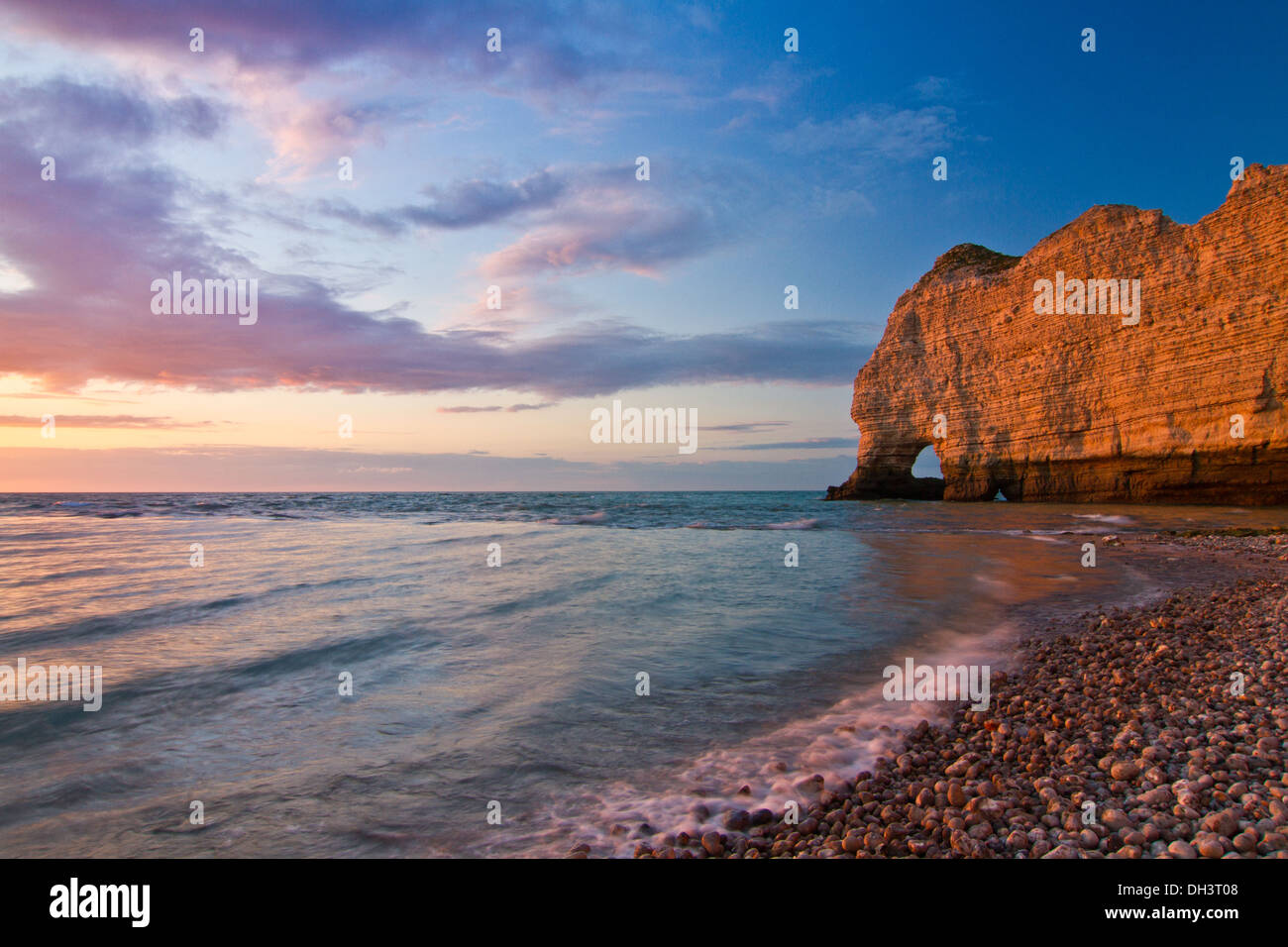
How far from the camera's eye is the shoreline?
3.13 m

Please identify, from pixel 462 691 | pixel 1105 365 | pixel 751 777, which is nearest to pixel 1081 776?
pixel 751 777

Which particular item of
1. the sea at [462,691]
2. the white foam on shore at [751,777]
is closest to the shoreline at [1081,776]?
the white foam on shore at [751,777]

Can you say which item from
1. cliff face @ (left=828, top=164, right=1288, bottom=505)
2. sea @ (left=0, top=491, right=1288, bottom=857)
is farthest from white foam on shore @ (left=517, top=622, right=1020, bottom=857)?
cliff face @ (left=828, top=164, right=1288, bottom=505)

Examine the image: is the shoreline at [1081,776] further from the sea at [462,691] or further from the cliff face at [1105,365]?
the cliff face at [1105,365]

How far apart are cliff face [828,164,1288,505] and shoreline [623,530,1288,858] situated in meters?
30.7

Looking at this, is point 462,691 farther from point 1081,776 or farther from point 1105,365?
point 1105,365

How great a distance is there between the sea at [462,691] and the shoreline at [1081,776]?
1.10 ft

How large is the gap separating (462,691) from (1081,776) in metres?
5.42

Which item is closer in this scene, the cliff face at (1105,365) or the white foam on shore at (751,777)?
the white foam on shore at (751,777)

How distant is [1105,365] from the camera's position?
112 feet

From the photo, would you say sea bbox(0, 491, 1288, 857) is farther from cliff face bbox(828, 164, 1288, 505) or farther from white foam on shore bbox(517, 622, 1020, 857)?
cliff face bbox(828, 164, 1288, 505)

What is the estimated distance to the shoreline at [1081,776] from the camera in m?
3.13
